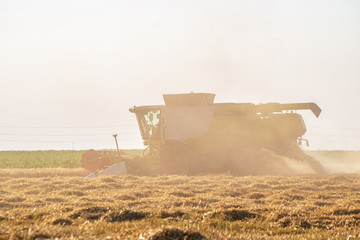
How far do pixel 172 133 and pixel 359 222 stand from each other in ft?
35.6

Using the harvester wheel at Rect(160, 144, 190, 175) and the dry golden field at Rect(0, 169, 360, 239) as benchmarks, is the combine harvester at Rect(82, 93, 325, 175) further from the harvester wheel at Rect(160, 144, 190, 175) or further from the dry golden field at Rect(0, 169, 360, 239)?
the dry golden field at Rect(0, 169, 360, 239)

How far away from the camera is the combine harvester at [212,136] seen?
18.2m

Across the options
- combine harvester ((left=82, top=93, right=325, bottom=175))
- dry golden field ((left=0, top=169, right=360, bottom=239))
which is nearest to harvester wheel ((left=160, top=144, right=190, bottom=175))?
combine harvester ((left=82, top=93, right=325, bottom=175))

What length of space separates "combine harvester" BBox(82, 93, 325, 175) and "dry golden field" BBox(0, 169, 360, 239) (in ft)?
9.17

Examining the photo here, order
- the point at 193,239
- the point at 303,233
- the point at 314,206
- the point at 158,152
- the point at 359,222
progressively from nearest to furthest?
the point at 193,239
the point at 303,233
the point at 359,222
the point at 314,206
the point at 158,152

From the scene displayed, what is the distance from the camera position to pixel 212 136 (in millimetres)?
18703

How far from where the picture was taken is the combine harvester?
1823 cm

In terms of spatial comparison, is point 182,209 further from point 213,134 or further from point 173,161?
point 213,134

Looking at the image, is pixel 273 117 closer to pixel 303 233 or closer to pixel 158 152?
pixel 158 152

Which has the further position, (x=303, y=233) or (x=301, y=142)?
(x=301, y=142)

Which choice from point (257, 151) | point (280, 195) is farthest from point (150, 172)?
point (280, 195)

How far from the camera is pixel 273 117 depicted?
765 inches

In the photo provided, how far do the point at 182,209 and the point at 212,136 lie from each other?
32.2 ft

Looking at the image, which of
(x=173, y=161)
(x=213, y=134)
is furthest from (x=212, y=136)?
(x=173, y=161)
